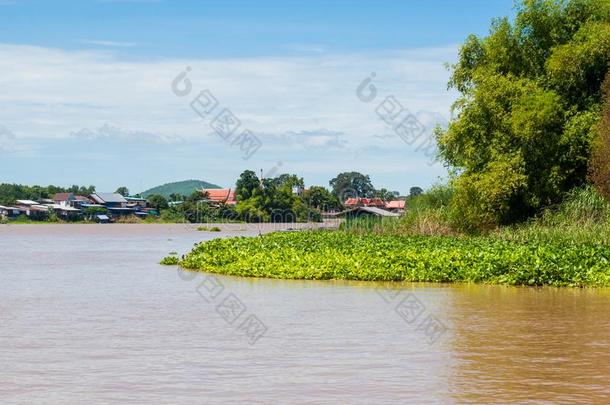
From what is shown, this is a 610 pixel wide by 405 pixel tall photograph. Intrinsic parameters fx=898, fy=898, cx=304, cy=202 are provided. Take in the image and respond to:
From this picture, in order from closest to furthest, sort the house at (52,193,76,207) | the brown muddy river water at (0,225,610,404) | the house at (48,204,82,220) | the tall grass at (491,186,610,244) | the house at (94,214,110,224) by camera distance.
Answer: the brown muddy river water at (0,225,610,404) → the tall grass at (491,186,610,244) → the house at (48,204,82,220) → the house at (94,214,110,224) → the house at (52,193,76,207)

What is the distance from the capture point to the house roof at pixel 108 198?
139125mm

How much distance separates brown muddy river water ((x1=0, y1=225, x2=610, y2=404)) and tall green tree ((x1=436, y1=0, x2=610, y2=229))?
13.9 m

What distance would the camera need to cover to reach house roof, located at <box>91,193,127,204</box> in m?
139

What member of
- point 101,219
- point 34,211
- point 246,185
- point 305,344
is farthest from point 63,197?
point 305,344

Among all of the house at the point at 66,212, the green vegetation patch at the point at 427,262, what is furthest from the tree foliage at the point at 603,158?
the house at the point at 66,212

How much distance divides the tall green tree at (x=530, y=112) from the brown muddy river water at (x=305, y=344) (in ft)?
45.7

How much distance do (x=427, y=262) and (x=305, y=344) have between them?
10700 mm

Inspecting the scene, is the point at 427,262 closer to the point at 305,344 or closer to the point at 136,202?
the point at 305,344

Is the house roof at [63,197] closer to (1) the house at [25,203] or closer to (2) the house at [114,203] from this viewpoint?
(2) the house at [114,203]

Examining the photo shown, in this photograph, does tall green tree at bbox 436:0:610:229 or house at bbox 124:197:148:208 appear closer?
tall green tree at bbox 436:0:610:229

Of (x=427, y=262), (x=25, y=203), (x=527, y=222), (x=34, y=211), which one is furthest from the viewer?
(x=25, y=203)

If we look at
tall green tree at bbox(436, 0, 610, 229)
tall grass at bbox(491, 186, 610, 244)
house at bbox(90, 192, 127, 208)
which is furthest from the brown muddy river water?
house at bbox(90, 192, 127, 208)

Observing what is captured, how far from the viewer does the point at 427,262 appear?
23.9 metres

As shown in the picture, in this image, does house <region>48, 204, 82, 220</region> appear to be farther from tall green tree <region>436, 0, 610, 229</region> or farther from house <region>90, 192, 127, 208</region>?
tall green tree <region>436, 0, 610, 229</region>
